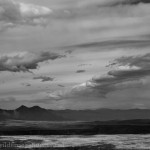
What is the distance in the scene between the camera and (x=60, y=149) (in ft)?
224

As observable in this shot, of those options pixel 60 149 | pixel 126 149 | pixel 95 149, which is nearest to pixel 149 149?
pixel 126 149

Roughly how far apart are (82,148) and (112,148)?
6.27 m

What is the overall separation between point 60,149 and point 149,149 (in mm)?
18053

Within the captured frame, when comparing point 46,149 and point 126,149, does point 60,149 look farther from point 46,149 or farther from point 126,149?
point 126,149

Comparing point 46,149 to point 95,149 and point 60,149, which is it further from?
A: point 95,149

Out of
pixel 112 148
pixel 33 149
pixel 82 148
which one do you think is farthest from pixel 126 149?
pixel 33 149

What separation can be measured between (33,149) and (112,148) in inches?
645

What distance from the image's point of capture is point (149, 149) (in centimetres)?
6731

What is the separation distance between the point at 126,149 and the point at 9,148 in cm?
2406

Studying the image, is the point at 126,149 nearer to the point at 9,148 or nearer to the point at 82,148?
the point at 82,148

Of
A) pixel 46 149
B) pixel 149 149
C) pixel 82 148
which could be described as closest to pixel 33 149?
pixel 46 149

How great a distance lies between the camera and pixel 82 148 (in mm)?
69688

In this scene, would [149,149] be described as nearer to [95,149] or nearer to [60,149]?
[95,149]

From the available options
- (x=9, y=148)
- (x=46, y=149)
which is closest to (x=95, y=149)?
(x=46, y=149)
